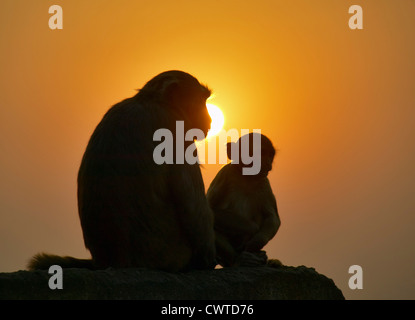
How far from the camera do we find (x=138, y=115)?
230 inches

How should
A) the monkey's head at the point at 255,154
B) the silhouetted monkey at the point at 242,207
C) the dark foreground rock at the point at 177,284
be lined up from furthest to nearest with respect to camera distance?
the monkey's head at the point at 255,154, the silhouetted monkey at the point at 242,207, the dark foreground rock at the point at 177,284

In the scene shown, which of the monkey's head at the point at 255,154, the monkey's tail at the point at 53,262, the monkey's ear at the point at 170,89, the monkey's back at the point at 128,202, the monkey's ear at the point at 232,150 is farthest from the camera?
the monkey's ear at the point at 232,150

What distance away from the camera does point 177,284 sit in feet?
16.5

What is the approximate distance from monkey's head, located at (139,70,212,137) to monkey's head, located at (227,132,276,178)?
23.3 inches

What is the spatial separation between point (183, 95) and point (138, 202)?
1.24m

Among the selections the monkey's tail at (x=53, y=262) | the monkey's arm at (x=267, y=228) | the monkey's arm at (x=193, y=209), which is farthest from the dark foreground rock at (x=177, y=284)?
the monkey's tail at (x=53, y=262)

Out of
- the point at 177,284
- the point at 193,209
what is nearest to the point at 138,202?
the point at 193,209

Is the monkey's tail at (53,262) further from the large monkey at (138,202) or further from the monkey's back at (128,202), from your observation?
the monkey's back at (128,202)

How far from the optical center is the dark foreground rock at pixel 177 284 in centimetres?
434

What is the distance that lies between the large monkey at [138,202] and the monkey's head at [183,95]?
192mm
